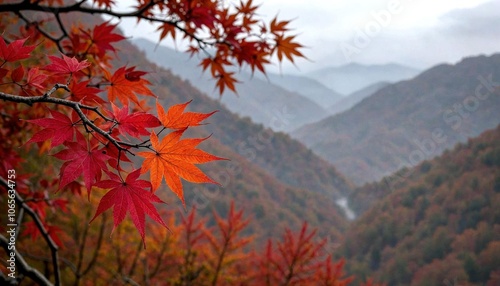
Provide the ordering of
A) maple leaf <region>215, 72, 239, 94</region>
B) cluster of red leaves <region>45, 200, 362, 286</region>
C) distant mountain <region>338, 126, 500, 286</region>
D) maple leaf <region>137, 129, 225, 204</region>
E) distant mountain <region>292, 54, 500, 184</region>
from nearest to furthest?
maple leaf <region>137, 129, 225, 204</region>, maple leaf <region>215, 72, 239, 94</region>, cluster of red leaves <region>45, 200, 362, 286</region>, distant mountain <region>338, 126, 500, 286</region>, distant mountain <region>292, 54, 500, 184</region>

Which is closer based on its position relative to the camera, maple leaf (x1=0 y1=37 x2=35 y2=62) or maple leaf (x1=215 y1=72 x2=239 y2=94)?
maple leaf (x1=0 y1=37 x2=35 y2=62)

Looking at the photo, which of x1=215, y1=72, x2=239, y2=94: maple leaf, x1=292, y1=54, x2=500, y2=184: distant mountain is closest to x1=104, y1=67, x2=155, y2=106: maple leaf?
x1=215, y1=72, x2=239, y2=94: maple leaf

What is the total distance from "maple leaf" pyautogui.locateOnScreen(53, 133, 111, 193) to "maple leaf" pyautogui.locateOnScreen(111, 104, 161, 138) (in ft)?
0.21

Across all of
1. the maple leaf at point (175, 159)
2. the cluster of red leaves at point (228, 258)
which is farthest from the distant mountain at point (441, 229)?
the maple leaf at point (175, 159)

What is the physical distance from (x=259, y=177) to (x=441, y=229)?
27988mm

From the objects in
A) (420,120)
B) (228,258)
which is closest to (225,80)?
(228,258)

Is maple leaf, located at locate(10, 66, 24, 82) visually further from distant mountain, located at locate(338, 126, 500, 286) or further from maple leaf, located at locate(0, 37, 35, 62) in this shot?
distant mountain, located at locate(338, 126, 500, 286)

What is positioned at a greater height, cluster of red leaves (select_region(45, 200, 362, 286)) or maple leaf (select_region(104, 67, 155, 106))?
maple leaf (select_region(104, 67, 155, 106))

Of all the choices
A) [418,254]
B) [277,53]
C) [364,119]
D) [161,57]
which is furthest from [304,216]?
[161,57]

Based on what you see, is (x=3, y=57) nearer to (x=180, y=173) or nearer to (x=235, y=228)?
(x=180, y=173)

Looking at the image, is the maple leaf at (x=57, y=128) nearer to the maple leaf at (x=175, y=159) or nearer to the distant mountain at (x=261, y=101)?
the maple leaf at (x=175, y=159)

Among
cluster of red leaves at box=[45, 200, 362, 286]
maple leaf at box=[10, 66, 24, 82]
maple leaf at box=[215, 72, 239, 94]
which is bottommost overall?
cluster of red leaves at box=[45, 200, 362, 286]

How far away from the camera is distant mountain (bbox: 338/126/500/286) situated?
24.5 m

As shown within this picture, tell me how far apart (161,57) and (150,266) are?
17886 cm
